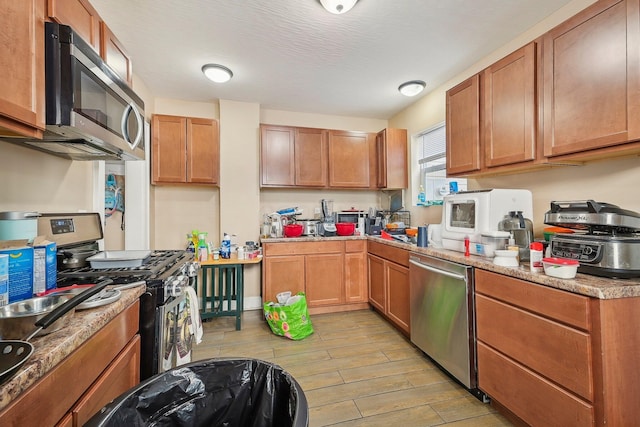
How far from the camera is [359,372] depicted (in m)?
2.05

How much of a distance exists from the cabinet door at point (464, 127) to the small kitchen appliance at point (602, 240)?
91 cm

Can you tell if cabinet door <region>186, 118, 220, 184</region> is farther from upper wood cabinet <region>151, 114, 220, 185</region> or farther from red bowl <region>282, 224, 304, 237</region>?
red bowl <region>282, 224, 304, 237</region>

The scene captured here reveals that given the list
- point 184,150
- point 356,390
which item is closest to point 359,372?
point 356,390

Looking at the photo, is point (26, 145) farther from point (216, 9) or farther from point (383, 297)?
point (383, 297)

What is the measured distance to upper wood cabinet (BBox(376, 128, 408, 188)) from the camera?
356 centimetres

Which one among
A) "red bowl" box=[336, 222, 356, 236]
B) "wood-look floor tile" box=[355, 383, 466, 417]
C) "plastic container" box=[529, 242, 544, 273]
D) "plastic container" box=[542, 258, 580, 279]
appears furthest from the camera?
"red bowl" box=[336, 222, 356, 236]

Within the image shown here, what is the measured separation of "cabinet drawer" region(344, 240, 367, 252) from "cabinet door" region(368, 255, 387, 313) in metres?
0.15

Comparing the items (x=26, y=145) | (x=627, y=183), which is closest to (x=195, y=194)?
(x=26, y=145)

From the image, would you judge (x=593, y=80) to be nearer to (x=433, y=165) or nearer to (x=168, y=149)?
(x=433, y=165)

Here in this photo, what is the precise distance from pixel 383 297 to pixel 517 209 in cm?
158

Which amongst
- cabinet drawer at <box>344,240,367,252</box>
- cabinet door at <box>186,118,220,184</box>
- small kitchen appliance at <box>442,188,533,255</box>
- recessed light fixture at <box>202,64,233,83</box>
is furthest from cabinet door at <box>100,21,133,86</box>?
cabinet drawer at <box>344,240,367,252</box>

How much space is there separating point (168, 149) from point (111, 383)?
2.71 meters

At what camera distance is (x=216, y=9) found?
1.88 metres

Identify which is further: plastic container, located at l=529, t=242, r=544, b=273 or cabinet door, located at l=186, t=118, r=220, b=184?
cabinet door, located at l=186, t=118, r=220, b=184
